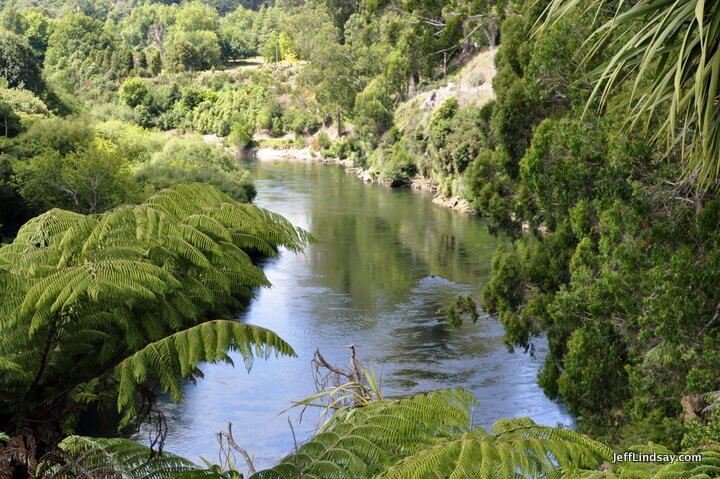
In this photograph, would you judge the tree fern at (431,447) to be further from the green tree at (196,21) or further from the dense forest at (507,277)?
the green tree at (196,21)

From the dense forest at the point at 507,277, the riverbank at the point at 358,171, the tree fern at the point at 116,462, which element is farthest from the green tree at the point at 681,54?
the riverbank at the point at 358,171

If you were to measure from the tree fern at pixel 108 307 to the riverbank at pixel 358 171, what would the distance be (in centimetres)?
2894

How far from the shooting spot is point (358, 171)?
50750 millimetres

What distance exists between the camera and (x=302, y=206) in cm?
3544

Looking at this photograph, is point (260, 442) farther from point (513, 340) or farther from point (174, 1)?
point (174, 1)

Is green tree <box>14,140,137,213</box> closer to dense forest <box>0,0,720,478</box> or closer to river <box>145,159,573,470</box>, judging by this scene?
dense forest <box>0,0,720,478</box>

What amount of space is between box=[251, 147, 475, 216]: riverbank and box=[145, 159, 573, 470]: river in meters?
1.75

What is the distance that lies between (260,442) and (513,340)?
460cm

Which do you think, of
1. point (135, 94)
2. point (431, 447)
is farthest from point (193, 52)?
point (431, 447)

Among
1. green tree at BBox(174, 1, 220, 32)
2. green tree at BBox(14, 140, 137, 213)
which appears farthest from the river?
green tree at BBox(174, 1, 220, 32)

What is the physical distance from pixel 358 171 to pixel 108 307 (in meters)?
45.7

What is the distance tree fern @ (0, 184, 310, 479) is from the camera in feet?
15.6

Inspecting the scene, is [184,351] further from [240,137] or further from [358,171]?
[240,137]

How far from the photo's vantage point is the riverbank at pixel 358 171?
36.7 meters
